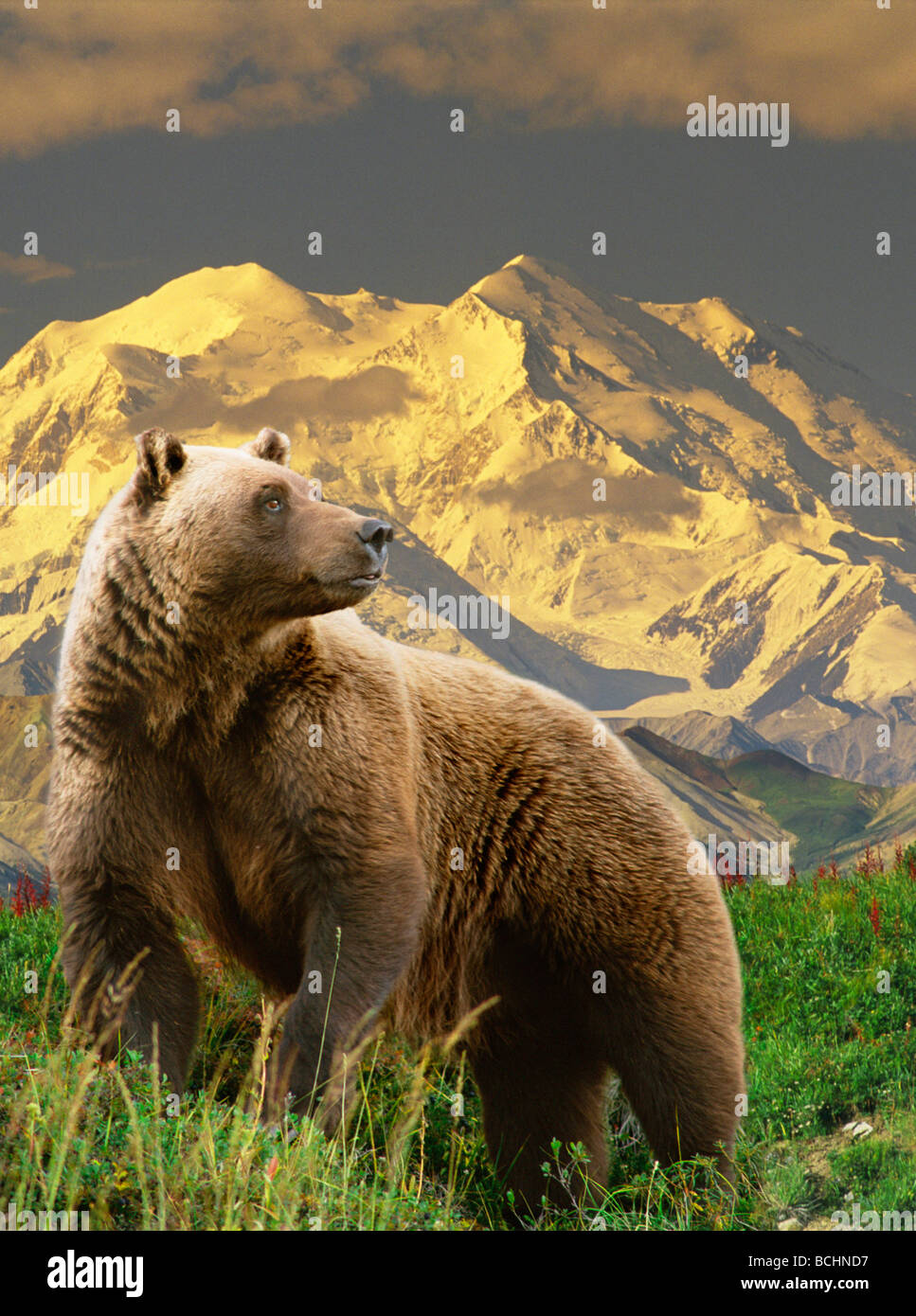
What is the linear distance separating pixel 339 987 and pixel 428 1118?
2.69m

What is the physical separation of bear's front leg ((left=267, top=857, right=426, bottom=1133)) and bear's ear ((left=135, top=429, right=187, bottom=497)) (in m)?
1.85

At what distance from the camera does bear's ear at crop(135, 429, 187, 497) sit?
5.14m

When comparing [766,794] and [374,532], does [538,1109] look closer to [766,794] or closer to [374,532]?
[374,532]

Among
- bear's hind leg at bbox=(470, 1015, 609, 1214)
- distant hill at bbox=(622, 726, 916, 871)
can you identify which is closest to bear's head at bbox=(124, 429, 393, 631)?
bear's hind leg at bbox=(470, 1015, 609, 1214)

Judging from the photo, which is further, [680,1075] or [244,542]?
[680,1075]

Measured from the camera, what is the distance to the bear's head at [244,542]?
500 cm

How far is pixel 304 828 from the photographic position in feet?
16.6

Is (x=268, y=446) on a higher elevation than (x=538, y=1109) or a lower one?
higher

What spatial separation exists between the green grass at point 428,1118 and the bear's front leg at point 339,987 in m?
0.14

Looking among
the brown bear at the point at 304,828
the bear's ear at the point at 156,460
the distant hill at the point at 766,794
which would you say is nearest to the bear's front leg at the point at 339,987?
the brown bear at the point at 304,828

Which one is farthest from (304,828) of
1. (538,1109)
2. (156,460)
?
(538,1109)

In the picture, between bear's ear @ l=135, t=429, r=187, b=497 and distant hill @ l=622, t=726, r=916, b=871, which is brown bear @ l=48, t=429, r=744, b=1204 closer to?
bear's ear @ l=135, t=429, r=187, b=497
